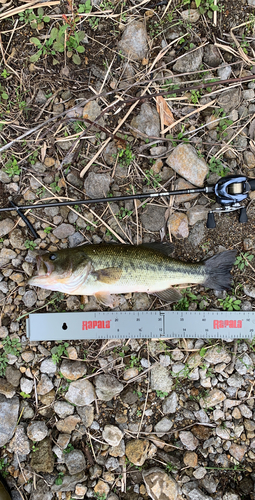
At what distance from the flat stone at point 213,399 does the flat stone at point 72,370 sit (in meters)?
1.55

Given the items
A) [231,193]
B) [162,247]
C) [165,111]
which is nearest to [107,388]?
[162,247]

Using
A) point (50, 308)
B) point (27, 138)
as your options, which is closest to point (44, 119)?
point (27, 138)

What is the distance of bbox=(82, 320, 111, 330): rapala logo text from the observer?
3.57m

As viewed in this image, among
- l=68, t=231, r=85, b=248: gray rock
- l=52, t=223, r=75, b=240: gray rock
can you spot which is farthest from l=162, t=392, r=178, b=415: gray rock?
l=52, t=223, r=75, b=240: gray rock

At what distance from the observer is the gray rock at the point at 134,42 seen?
356 cm

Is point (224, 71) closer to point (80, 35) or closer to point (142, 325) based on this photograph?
point (80, 35)

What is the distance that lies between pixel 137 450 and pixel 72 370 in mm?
1264

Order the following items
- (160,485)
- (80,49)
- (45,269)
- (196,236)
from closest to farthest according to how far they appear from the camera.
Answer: (45,269)
(160,485)
(80,49)
(196,236)

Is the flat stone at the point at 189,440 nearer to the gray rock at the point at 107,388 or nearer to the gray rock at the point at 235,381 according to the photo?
the gray rock at the point at 235,381

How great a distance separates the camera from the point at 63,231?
367 cm

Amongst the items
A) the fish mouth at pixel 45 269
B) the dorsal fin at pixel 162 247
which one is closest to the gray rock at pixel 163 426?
the dorsal fin at pixel 162 247

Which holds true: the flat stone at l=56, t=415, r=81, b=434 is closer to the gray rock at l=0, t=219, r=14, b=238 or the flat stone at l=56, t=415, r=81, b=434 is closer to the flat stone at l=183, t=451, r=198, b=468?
the flat stone at l=183, t=451, r=198, b=468

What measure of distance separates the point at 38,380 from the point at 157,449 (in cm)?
173

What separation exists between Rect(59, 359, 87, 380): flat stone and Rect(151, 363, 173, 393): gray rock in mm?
871
